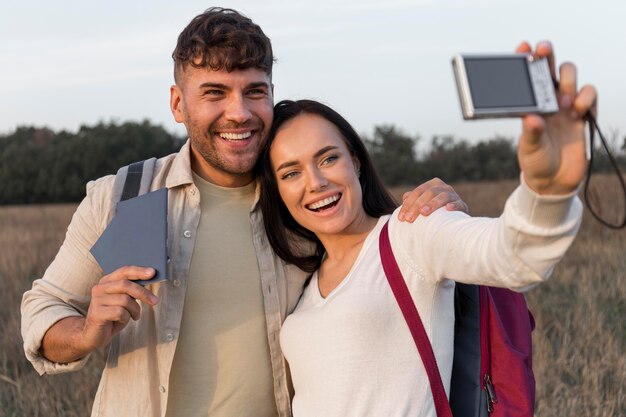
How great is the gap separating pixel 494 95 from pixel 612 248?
23.4 feet

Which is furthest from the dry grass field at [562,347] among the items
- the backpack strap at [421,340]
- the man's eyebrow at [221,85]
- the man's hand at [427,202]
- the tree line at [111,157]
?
the tree line at [111,157]

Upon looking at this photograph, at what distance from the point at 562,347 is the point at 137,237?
11.1 ft

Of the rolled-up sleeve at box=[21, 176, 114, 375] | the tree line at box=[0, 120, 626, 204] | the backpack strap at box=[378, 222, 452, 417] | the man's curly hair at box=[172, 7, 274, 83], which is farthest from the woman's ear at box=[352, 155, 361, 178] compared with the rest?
the tree line at box=[0, 120, 626, 204]

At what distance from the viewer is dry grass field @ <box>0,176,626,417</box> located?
4344mm

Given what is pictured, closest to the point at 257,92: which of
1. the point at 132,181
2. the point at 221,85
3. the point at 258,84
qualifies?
the point at 258,84

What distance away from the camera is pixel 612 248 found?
26.5 feet

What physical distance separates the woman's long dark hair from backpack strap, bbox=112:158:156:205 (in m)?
0.41

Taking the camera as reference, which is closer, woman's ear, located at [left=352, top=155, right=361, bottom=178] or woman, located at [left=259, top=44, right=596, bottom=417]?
woman, located at [left=259, top=44, right=596, bottom=417]

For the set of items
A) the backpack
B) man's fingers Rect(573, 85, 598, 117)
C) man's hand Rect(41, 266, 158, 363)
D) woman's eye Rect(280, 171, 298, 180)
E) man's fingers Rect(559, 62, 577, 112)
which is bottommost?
the backpack

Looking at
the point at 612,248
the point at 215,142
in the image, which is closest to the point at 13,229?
the point at 612,248

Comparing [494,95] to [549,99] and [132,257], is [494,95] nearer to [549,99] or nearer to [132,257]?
[549,99]

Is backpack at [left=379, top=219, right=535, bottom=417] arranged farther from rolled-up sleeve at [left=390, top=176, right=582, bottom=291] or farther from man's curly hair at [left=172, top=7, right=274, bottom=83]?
man's curly hair at [left=172, top=7, right=274, bottom=83]

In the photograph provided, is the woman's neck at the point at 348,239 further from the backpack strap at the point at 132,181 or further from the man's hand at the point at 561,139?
the man's hand at the point at 561,139

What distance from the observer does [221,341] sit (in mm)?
2695
